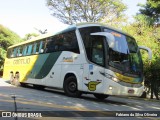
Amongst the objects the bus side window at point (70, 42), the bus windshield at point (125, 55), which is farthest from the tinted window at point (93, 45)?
the bus side window at point (70, 42)

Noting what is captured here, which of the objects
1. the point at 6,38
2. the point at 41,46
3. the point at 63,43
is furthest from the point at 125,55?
the point at 6,38

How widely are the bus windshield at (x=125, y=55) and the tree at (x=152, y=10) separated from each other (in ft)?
61.6

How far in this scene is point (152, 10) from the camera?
36250mm

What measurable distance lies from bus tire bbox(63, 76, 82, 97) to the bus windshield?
247cm

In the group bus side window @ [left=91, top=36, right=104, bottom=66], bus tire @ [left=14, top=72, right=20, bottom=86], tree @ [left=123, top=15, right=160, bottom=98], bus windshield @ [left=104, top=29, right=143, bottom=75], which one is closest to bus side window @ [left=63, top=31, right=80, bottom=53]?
bus side window @ [left=91, top=36, right=104, bottom=66]

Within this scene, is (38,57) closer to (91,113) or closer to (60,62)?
(60,62)

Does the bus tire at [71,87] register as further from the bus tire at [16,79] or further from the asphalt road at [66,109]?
the bus tire at [16,79]

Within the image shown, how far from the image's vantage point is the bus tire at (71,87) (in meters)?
15.6

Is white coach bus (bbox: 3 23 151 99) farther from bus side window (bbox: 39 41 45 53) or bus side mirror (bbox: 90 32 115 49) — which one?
bus side window (bbox: 39 41 45 53)

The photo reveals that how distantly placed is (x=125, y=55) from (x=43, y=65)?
20.4 ft

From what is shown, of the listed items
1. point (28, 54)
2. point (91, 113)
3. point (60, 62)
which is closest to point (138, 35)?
point (28, 54)

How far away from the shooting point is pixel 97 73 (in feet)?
46.8

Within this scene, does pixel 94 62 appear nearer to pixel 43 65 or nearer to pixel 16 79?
pixel 43 65

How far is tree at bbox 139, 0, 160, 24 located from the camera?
33381 millimetres
